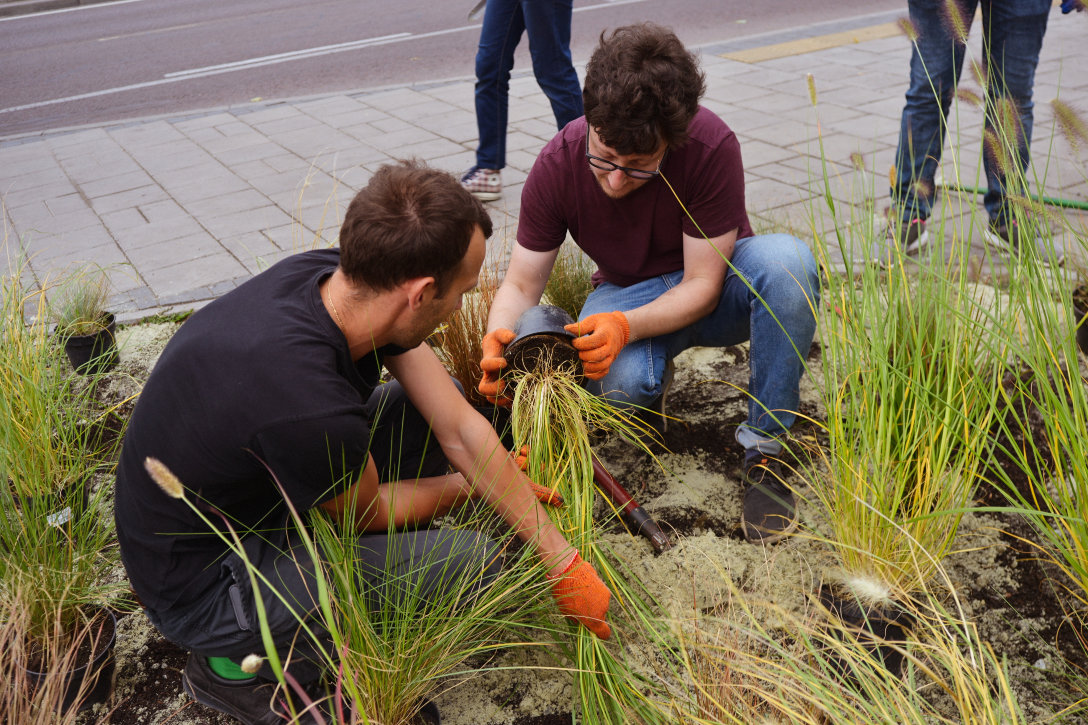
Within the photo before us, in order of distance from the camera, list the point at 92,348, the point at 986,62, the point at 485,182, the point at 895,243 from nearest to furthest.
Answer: the point at 895,243 → the point at 92,348 → the point at 986,62 → the point at 485,182

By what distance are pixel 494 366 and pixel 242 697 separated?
94 cm

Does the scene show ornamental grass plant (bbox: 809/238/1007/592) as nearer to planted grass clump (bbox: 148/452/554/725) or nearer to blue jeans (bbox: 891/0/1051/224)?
planted grass clump (bbox: 148/452/554/725)

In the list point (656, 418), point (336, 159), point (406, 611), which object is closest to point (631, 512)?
point (656, 418)

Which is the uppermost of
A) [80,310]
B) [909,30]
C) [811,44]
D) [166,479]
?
[909,30]

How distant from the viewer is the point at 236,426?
149 cm

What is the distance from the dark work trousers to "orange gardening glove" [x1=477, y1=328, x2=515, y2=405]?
483 mm

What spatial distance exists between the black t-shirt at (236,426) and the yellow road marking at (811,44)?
19.9 feet

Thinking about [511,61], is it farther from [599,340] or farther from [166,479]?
[166,479]

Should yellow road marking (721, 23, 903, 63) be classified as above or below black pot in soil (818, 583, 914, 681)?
above

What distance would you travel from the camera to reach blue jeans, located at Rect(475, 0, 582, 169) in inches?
158

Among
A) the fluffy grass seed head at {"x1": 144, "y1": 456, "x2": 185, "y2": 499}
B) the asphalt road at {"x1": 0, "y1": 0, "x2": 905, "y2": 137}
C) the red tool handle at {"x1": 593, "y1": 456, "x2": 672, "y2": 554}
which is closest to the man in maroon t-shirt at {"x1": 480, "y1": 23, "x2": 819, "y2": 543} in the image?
the red tool handle at {"x1": 593, "y1": 456, "x2": 672, "y2": 554}

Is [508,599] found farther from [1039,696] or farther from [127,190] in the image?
[127,190]

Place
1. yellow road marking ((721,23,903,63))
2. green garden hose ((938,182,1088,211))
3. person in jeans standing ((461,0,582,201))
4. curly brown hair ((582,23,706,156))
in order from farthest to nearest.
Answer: yellow road marking ((721,23,903,63)), person in jeans standing ((461,0,582,201)), curly brown hair ((582,23,706,156)), green garden hose ((938,182,1088,211))

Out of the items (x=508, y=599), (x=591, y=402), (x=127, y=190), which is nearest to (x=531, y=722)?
(x=508, y=599)
